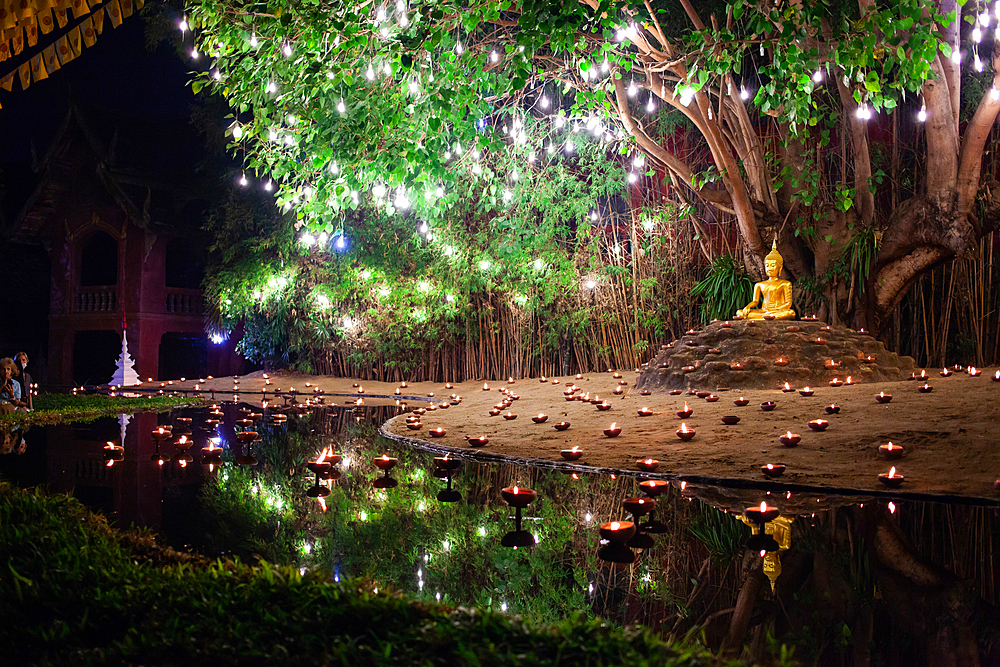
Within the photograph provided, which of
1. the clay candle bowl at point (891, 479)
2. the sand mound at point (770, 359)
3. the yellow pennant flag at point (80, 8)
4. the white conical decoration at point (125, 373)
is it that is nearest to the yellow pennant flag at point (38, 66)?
the yellow pennant flag at point (80, 8)

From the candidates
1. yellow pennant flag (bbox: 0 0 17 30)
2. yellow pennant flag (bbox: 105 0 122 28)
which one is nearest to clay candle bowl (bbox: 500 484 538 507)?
yellow pennant flag (bbox: 105 0 122 28)

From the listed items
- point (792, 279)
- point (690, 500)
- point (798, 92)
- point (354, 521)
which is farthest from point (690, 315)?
point (354, 521)

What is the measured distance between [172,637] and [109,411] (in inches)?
300

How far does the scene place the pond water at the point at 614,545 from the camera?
2.11m

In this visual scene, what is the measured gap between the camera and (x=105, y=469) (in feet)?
15.3

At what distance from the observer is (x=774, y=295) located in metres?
7.89

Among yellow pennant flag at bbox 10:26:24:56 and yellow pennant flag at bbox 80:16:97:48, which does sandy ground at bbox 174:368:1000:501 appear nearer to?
yellow pennant flag at bbox 80:16:97:48

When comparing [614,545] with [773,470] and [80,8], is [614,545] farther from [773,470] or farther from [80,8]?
[80,8]

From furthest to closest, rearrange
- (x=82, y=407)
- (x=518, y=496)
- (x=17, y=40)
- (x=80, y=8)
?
1. (x=82, y=407)
2. (x=17, y=40)
3. (x=80, y=8)
4. (x=518, y=496)

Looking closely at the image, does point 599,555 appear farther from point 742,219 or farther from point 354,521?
point 742,219

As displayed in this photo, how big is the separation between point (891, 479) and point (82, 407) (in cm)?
832

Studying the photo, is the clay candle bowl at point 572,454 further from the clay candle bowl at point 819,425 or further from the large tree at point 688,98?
the large tree at point 688,98

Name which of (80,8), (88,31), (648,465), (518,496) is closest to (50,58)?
(88,31)

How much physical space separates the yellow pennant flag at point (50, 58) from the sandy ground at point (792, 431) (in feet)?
11.3
